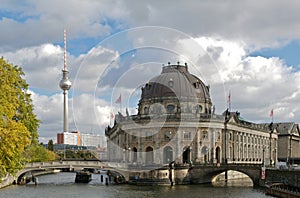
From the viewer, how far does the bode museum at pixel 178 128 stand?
109 metres

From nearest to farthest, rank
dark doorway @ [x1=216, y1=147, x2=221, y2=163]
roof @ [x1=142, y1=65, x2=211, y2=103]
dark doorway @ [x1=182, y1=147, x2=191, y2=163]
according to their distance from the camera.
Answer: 1. dark doorway @ [x1=182, y1=147, x2=191, y2=163]
2. dark doorway @ [x1=216, y1=147, x2=221, y2=163]
3. roof @ [x1=142, y1=65, x2=211, y2=103]

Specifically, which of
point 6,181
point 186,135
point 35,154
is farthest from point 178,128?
point 6,181

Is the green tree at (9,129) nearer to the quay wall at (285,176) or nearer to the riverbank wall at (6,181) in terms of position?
the riverbank wall at (6,181)

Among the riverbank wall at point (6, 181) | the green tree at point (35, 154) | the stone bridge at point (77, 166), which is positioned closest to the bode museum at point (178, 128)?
the stone bridge at point (77, 166)

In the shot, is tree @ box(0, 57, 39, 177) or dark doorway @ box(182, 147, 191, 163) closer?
tree @ box(0, 57, 39, 177)

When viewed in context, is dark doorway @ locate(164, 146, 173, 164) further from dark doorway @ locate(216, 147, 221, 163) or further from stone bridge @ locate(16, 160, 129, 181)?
stone bridge @ locate(16, 160, 129, 181)

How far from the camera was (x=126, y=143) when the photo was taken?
118 metres

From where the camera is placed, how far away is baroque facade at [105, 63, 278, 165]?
10925 cm

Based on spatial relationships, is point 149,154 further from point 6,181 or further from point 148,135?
point 6,181

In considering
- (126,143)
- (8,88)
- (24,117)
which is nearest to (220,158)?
(126,143)

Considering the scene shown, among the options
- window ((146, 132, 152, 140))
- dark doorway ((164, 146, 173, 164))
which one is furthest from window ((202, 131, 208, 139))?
window ((146, 132, 152, 140))

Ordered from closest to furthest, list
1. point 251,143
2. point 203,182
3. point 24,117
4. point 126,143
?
point 24,117 → point 203,182 → point 126,143 → point 251,143

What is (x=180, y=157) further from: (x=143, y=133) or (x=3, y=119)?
(x=3, y=119)

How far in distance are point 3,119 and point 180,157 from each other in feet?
227
